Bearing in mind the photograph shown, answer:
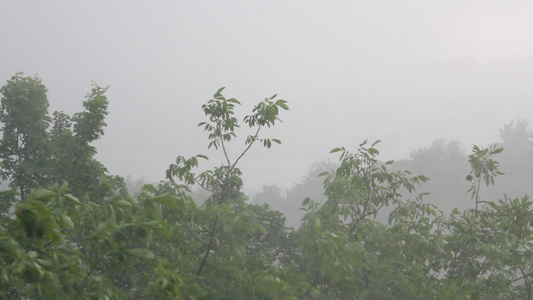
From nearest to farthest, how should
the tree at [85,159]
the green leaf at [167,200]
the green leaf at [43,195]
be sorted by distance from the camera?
the green leaf at [43,195] → the green leaf at [167,200] → the tree at [85,159]

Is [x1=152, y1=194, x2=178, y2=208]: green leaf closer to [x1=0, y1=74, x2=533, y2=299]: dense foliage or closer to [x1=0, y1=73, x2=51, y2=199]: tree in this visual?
[x1=0, y1=74, x2=533, y2=299]: dense foliage

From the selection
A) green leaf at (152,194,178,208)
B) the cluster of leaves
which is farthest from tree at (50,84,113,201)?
green leaf at (152,194,178,208)

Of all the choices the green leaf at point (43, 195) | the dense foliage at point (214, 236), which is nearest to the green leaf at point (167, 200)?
the dense foliage at point (214, 236)

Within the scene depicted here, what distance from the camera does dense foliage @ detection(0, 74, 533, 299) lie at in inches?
120

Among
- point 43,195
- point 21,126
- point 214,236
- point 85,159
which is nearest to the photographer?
point 43,195

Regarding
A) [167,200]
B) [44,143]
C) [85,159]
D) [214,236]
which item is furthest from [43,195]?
[44,143]

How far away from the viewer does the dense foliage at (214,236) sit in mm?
3051

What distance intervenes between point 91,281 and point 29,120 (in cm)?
795

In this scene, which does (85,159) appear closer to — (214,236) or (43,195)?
(214,236)

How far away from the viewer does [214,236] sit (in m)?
6.02

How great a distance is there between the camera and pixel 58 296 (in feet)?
11.8

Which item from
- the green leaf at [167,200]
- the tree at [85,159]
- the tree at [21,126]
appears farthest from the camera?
the tree at [21,126]

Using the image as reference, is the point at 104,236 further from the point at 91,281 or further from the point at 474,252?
the point at 474,252

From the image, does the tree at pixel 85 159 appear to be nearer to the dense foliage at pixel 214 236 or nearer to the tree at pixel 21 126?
the dense foliage at pixel 214 236
